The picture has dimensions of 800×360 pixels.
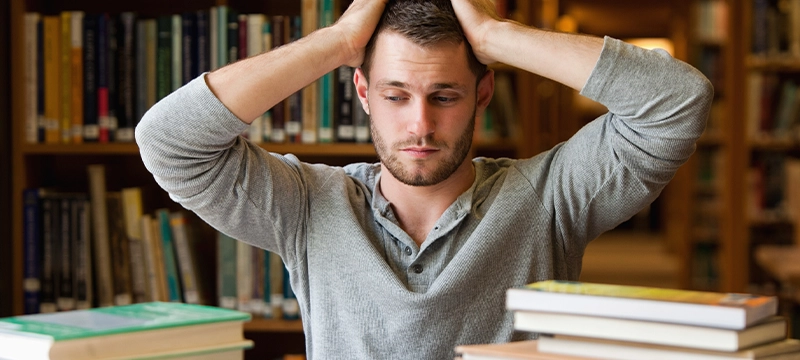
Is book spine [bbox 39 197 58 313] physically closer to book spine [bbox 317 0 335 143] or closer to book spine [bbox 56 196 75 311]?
book spine [bbox 56 196 75 311]

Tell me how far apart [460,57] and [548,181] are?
25 centimetres

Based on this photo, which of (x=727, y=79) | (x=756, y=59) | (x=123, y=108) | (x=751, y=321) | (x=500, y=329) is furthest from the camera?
(x=756, y=59)

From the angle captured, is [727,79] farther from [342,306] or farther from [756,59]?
[342,306]

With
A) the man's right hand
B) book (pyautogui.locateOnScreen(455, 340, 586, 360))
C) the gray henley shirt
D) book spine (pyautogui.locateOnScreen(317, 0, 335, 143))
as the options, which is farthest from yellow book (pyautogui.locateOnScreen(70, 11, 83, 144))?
book (pyautogui.locateOnScreen(455, 340, 586, 360))

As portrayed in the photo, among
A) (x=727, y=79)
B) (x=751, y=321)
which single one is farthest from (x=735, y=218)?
(x=751, y=321)

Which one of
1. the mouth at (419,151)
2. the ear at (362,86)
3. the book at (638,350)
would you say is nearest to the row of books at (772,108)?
the ear at (362,86)

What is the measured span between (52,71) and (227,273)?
0.68 metres

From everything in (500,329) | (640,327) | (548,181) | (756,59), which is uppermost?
(756,59)

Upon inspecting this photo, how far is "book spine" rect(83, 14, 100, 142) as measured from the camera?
2244 millimetres

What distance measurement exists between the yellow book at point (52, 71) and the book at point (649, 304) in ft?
5.61

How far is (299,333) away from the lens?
2.39 m

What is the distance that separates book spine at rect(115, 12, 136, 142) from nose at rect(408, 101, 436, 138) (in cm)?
116

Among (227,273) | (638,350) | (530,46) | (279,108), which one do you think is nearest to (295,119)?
(279,108)

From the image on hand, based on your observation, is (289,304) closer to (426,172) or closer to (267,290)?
(267,290)
